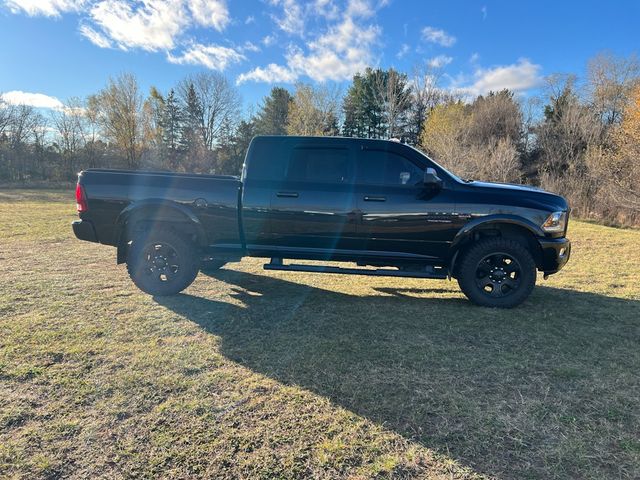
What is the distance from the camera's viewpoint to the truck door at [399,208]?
446 centimetres

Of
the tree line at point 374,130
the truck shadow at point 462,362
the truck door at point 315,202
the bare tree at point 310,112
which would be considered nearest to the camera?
the truck shadow at point 462,362

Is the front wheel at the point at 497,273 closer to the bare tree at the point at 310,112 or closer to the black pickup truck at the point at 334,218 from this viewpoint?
the black pickup truck at the point at 334,218

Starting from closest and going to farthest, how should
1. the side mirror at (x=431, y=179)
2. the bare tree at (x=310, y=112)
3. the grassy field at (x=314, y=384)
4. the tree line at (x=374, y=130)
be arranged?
the grassy field at (x=314, y=384) < the side mirror at (x=431, y=179) < the tree line at (x=374, y=130) < the bare tree at (x=310, y=112)

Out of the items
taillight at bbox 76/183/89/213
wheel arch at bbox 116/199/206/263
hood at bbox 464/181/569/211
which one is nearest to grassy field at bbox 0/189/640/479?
wheel arch at bbox 116/199/206/263

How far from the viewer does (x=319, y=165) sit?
185 inches

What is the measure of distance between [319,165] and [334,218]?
70 cm

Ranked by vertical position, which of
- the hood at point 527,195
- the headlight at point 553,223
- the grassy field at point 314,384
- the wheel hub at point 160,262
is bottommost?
Answer: the grassy field at point 314,384

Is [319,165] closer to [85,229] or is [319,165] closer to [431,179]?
[431,179]

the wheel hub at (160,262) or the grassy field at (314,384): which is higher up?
the wheel hub at (160,262)

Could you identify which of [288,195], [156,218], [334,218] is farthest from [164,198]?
[334,218]

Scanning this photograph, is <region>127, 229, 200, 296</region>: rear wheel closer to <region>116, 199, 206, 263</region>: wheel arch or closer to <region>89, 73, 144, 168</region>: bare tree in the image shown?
<region>116, 199, 206, 263</region>: wheel arch

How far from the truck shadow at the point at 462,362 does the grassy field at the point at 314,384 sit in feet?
0.05

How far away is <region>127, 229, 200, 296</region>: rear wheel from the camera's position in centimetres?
464

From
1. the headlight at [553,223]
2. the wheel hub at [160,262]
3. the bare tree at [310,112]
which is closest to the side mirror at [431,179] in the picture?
the headlight at [553,223]
